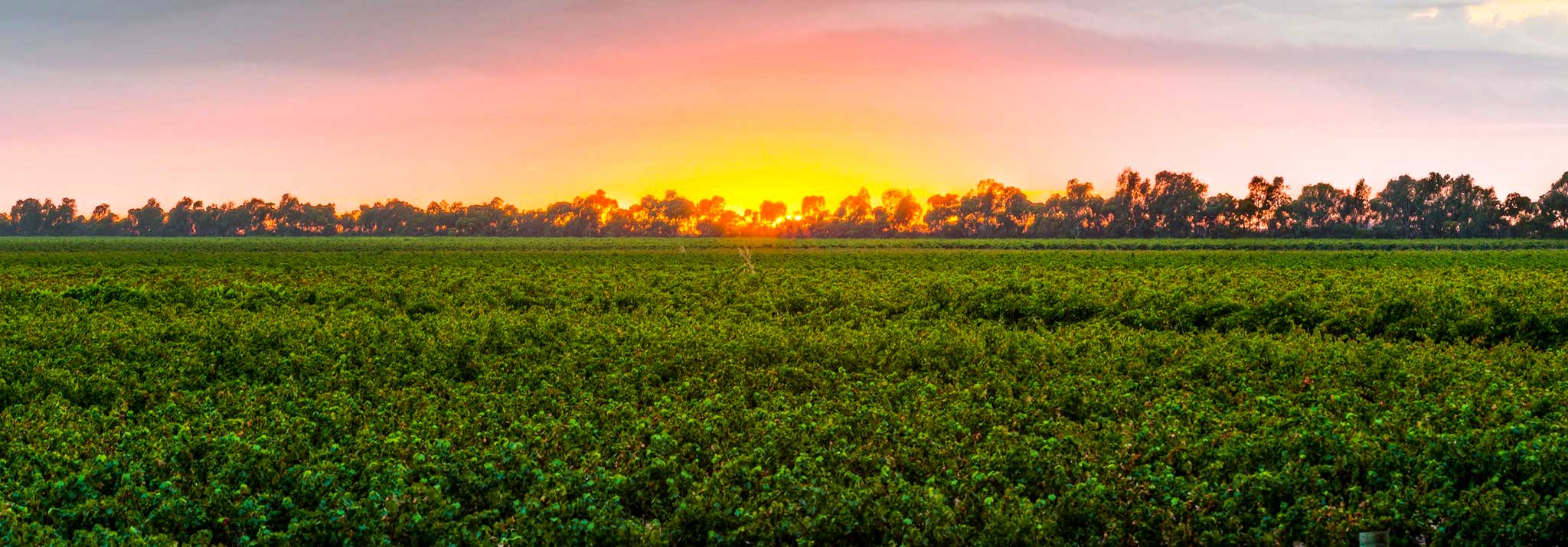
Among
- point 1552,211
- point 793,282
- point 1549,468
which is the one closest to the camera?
point 1549,468

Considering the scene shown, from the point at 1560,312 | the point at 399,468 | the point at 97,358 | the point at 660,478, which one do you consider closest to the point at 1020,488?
the point at 660,478

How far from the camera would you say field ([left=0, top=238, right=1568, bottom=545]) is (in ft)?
29.5

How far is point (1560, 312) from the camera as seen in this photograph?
20.3m

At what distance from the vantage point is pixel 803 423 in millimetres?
11898

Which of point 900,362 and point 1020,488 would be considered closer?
point 1020,488

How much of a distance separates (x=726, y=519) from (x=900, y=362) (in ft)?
25.5

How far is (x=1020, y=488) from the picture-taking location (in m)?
9.39

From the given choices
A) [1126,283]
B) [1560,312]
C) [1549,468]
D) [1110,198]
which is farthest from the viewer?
[1110,198]

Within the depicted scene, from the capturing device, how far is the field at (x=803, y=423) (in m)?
8.98

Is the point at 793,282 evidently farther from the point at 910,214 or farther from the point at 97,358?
the point at 910,214

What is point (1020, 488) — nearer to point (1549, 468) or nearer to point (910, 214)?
point (1549, 468)

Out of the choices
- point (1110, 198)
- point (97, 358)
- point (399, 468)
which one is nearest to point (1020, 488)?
point (399, 468)

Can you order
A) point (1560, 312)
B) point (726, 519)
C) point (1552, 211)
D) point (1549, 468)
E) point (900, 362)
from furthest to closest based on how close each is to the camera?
1. point (1552, 211)
2. point (1560, 312)
3. point (900, 362)
4. point (1549, 468)
5. point (726, 519)

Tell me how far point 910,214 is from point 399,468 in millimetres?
184525
